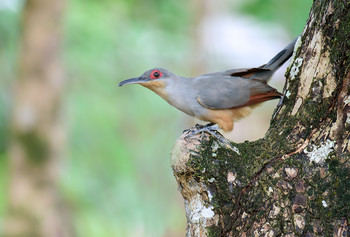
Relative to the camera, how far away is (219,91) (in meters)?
4.28

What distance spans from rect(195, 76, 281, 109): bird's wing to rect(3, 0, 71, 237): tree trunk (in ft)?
12.7

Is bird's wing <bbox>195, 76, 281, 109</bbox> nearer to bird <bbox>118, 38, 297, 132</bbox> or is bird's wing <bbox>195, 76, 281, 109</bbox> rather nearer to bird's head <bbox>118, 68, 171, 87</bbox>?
bird <bbox>118, 38, 297, 132</bbox>

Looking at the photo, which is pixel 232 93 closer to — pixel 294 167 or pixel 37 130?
pixel 294 167

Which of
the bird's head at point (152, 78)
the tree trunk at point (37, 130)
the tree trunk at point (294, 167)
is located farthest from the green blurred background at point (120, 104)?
the tree trunk at point (294, 167)

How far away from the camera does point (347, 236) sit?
102 inches

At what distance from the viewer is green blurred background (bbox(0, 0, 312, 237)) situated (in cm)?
1227

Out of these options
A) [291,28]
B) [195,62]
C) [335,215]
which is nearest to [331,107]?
[335,215]

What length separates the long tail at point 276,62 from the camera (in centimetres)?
377

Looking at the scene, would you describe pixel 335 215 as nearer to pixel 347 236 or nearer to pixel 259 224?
pixel 347 236

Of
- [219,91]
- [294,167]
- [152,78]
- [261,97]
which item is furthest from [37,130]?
[294,167]

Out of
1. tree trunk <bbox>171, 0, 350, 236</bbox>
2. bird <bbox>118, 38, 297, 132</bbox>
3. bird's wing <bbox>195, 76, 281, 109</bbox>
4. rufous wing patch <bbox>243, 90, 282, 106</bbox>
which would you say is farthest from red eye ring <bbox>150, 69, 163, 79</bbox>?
tree trunk <bbox>171, 0, 350, 236</bbox>

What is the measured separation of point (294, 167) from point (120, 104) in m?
12.0

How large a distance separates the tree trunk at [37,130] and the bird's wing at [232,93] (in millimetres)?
3868

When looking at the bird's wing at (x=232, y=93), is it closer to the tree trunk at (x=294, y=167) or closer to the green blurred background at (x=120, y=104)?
the tree trunk at (x=294, y=167)
